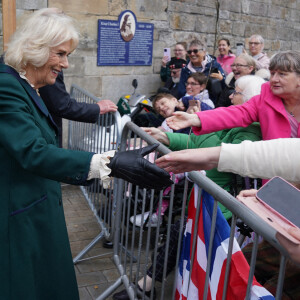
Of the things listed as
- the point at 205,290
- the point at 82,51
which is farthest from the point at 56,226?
the point at 82,51

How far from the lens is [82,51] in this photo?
677 centimetres

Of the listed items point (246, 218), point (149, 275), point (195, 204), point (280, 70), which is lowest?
point (149, 275)

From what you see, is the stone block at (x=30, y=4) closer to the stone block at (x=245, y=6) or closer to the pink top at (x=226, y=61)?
the pink top at (x=226, y=61)

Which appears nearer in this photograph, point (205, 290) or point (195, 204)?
point (205, 290)

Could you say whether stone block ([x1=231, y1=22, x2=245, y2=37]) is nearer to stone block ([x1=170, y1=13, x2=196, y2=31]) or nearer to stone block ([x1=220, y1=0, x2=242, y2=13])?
stone block ([x1=220, y1=0, x2=242, y2=13])

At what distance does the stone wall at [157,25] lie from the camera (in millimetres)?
6699

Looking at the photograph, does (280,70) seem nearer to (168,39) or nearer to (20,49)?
(20,49)

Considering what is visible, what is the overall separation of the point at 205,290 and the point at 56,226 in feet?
2.57

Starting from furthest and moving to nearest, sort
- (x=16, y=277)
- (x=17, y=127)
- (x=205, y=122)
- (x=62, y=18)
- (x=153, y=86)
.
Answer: (x=153, y=86) < (x=205, y=122) < (x=62, y=18) < (x=16, y=277) < (x=17, y=127)

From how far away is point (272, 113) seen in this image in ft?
9.61

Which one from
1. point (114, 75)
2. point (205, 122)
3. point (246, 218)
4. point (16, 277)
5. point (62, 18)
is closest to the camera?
point (246, 218)

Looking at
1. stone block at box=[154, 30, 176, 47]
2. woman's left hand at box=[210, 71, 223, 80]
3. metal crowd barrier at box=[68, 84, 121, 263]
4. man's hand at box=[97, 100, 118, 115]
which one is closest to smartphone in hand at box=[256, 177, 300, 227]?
metal crowd barrier at box=[68, 84, 121, 263]

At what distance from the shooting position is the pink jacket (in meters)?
2.88

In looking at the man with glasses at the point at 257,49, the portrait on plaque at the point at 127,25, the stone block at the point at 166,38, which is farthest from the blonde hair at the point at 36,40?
the man with glasses at the point at 257,49
